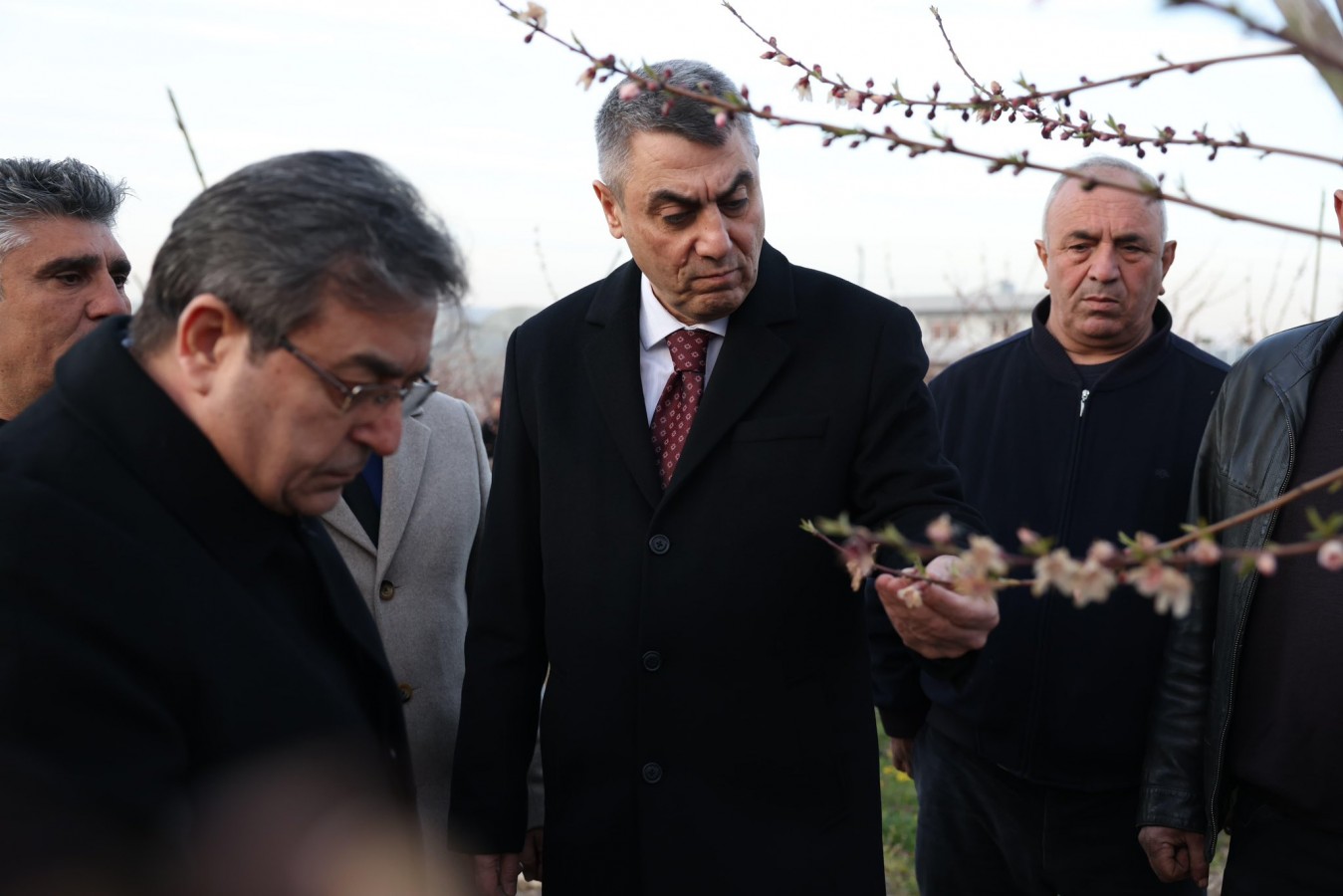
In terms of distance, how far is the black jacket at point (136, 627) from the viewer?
1333mm

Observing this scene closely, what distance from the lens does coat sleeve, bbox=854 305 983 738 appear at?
2.53 meters

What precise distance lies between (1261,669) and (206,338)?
2.26 m

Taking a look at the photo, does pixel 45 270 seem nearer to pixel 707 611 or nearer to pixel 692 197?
pixel 692 197

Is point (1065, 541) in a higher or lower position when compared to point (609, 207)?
lower

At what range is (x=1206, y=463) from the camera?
2.95 metres

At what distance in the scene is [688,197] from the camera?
2705 mm

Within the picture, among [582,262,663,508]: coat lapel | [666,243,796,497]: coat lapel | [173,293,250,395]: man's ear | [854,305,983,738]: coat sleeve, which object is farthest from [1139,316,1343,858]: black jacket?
[173,293,250,395]: man's ear

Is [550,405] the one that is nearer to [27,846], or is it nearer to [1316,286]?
[27,846]

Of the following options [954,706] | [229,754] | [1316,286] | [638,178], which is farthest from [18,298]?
[1316,286]

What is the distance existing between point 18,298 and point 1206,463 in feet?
9.02

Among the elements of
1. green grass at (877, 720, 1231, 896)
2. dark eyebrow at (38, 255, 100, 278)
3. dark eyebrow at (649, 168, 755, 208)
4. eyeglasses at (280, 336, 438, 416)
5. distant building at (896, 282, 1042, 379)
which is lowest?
green grass at (877, 720, 1231, 896)

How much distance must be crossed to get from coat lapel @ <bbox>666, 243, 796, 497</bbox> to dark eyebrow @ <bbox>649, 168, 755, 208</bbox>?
0.76 feet

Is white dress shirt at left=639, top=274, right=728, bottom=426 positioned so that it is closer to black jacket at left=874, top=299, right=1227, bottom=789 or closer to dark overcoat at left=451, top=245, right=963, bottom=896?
dark overcoat at left=451, top=245, right=963, bottom=896

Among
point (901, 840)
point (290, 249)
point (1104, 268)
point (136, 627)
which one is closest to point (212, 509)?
point (136, 627)
